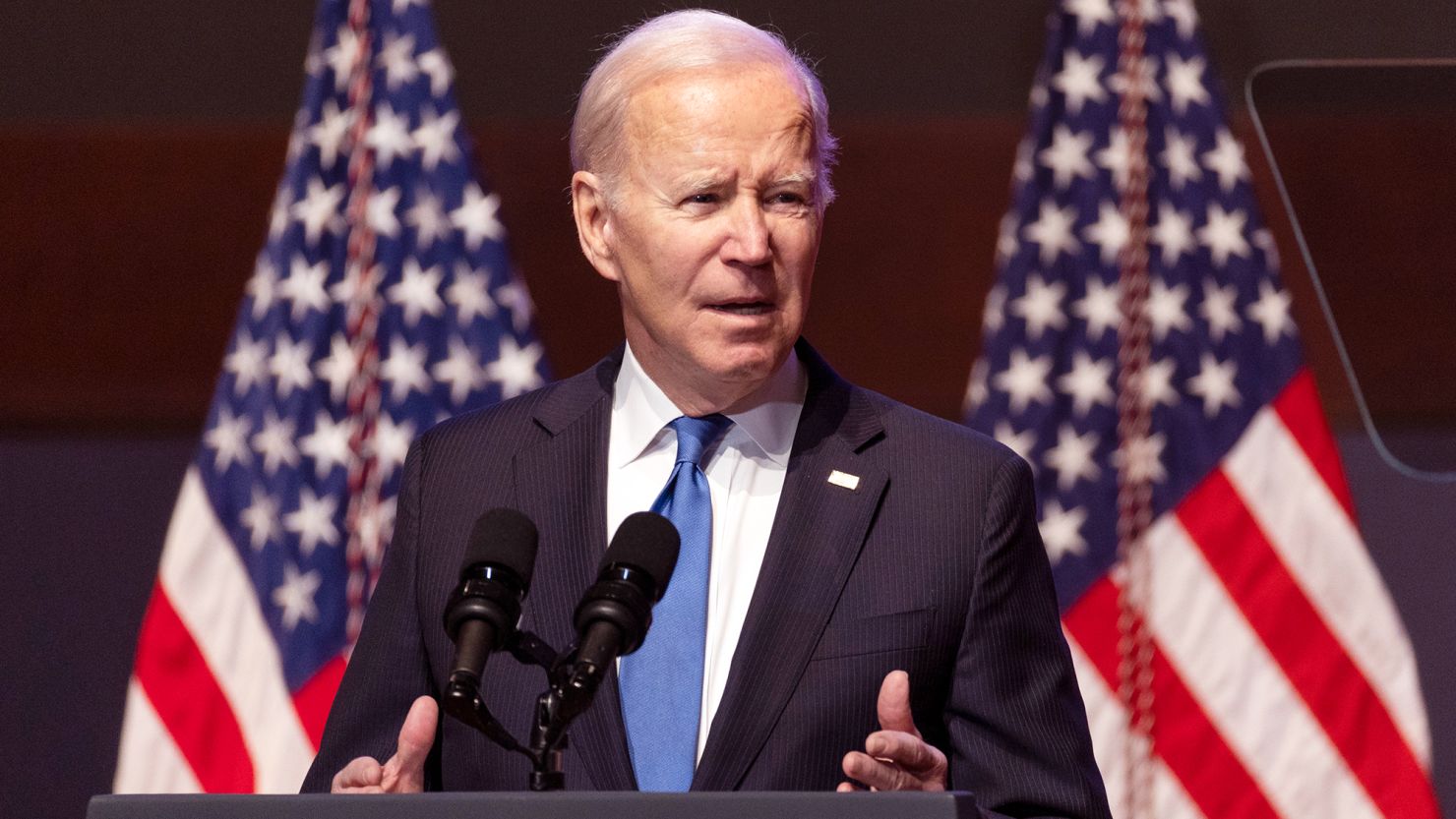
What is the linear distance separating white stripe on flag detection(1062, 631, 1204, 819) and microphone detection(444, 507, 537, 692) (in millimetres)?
2060

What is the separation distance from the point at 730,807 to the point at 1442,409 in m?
2.51

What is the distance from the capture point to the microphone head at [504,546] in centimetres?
119

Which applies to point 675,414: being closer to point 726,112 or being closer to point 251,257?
point 726,112

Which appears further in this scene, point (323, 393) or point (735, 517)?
point (323, 393)

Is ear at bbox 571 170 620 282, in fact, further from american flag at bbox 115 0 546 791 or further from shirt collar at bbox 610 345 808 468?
american flag at bbox 115 0 546 791

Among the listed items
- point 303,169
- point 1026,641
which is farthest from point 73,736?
point 1026,641

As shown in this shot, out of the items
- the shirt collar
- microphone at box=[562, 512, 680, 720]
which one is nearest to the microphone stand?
microphone at box=[562, 512, 680, 720]

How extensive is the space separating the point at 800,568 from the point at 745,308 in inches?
11.1

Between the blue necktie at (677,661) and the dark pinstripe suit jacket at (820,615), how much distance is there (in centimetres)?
4

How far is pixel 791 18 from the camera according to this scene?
3.33m

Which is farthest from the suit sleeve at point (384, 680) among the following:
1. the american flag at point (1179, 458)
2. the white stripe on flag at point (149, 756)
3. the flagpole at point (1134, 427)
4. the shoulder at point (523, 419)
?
the flagpole at point (1134, 427)

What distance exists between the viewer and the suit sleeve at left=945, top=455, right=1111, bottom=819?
5.40 ft

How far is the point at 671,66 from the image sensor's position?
1773 mm

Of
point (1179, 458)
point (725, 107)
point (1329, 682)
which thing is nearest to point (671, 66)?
point (725, 107)
